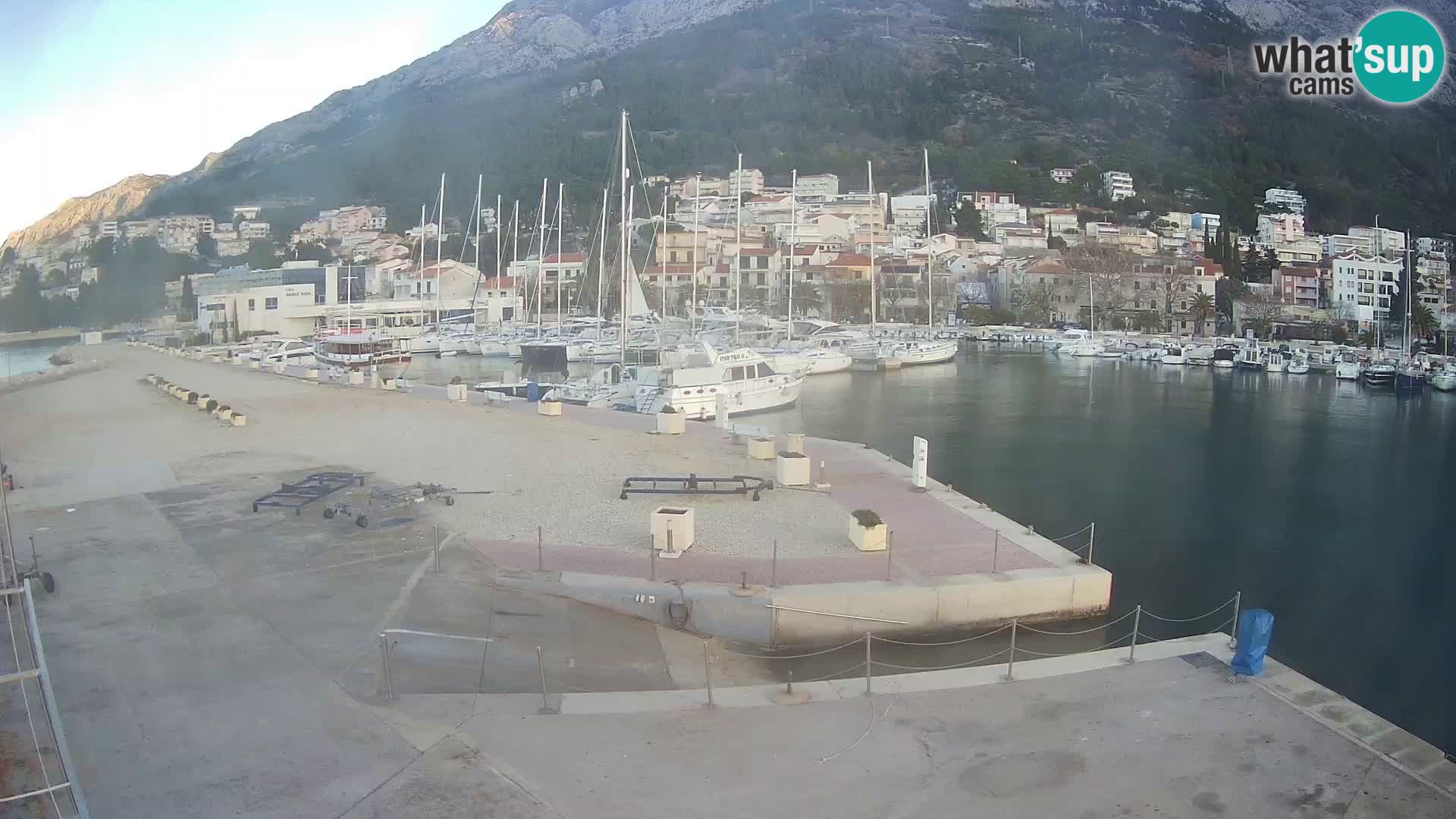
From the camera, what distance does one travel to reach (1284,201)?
89.2 m

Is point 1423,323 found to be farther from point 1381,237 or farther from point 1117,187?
point 1117,187

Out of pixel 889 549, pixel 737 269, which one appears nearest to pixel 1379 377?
pixel 737 269

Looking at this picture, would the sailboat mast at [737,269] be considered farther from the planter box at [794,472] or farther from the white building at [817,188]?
→ the planter box at [794,472]

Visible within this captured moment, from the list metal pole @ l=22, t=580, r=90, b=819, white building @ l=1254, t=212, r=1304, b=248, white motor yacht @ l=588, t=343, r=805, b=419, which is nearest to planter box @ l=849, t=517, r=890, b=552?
metal pole @ l=22, t=580, r=90, b=819

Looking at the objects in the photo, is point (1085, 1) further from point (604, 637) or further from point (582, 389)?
point (604, 637)

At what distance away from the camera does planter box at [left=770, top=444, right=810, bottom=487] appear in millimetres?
11320

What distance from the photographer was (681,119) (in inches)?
4323

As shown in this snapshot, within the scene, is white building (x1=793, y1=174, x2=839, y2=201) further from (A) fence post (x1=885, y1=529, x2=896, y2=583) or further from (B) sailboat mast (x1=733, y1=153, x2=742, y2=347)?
(A) fence post (x1=885, y1=529, x2=896, y2=583)

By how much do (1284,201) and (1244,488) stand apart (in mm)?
84912

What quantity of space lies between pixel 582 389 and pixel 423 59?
150113 mm

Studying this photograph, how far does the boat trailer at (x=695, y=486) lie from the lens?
35.2ft

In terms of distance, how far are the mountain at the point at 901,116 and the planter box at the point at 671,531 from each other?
2882 inches

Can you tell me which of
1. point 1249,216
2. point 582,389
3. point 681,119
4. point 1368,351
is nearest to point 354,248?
point 681,119

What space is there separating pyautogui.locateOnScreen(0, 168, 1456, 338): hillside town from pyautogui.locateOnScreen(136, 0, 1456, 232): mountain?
23.6 ft
